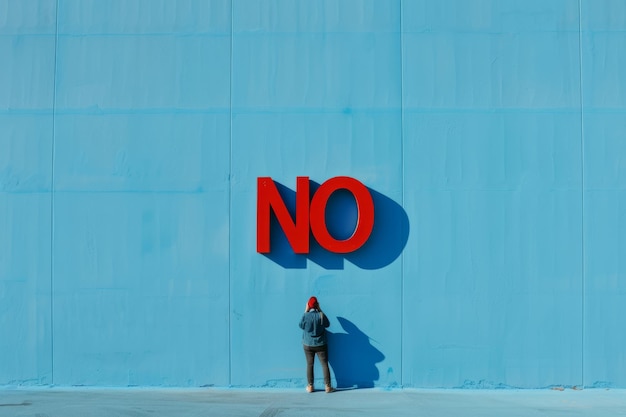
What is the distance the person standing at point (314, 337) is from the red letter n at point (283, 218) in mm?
1061

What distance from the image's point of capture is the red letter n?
1120 centimetres

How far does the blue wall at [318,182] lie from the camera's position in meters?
11.3

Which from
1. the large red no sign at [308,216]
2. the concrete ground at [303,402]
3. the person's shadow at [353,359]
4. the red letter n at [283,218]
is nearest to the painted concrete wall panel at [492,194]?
the concrete ground at [303,402]

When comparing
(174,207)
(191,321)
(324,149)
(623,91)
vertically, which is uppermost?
(623,91)

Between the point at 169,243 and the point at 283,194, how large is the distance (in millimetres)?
2247

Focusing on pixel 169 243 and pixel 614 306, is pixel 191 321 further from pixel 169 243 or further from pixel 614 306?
pixel 614 306

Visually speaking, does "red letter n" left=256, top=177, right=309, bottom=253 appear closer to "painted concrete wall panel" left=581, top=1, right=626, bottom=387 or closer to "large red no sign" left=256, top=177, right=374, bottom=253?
"large red no sign" left=256, top=177, right=374, bottom=253

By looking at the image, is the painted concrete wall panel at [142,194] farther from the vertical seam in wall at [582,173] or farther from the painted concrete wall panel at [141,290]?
the vertical seam in wall at [582,173]

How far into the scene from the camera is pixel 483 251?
37.2 ft

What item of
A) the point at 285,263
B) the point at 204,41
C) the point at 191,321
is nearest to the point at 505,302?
the point at 285,263

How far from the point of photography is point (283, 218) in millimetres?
11195

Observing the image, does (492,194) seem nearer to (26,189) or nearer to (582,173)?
(582,173)

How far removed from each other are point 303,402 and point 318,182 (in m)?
3.82

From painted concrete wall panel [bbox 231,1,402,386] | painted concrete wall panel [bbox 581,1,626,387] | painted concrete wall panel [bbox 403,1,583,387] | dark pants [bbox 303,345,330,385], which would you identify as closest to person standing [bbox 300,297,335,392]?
dark pants [bbox 303,345,330,385]
